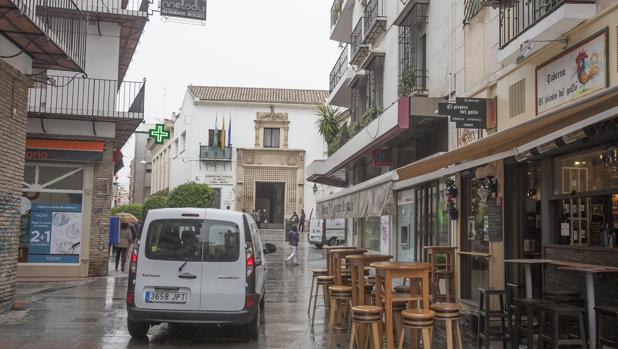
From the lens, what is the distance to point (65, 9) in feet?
42.7

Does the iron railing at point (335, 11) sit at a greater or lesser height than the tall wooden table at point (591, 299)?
greater

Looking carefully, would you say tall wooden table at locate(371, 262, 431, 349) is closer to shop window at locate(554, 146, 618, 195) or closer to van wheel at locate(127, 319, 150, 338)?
shop window at locate(554, 146, 618, 195)

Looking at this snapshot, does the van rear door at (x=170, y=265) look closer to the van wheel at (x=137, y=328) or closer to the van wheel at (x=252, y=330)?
the van wheel at (x=137, y=328)

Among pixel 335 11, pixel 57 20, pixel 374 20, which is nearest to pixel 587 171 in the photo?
pixel 57 20

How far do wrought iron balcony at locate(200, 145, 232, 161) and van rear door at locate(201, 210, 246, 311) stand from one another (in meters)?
38.8

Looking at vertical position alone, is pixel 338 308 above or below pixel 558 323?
below

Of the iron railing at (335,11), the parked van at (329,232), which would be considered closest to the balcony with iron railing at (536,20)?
the iron railing at (335,11)

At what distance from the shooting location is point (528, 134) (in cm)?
671

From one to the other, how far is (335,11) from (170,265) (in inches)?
788

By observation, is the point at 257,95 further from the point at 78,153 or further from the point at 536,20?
the point at 536,20

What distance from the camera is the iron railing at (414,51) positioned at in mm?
14258

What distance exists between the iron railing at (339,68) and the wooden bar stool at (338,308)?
16.0m

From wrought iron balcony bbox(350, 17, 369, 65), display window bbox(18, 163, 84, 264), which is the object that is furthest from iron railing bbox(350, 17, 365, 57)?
display window bbox(18, 163, 84, 264)

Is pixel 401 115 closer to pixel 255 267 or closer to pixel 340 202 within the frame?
pixel 340 202
